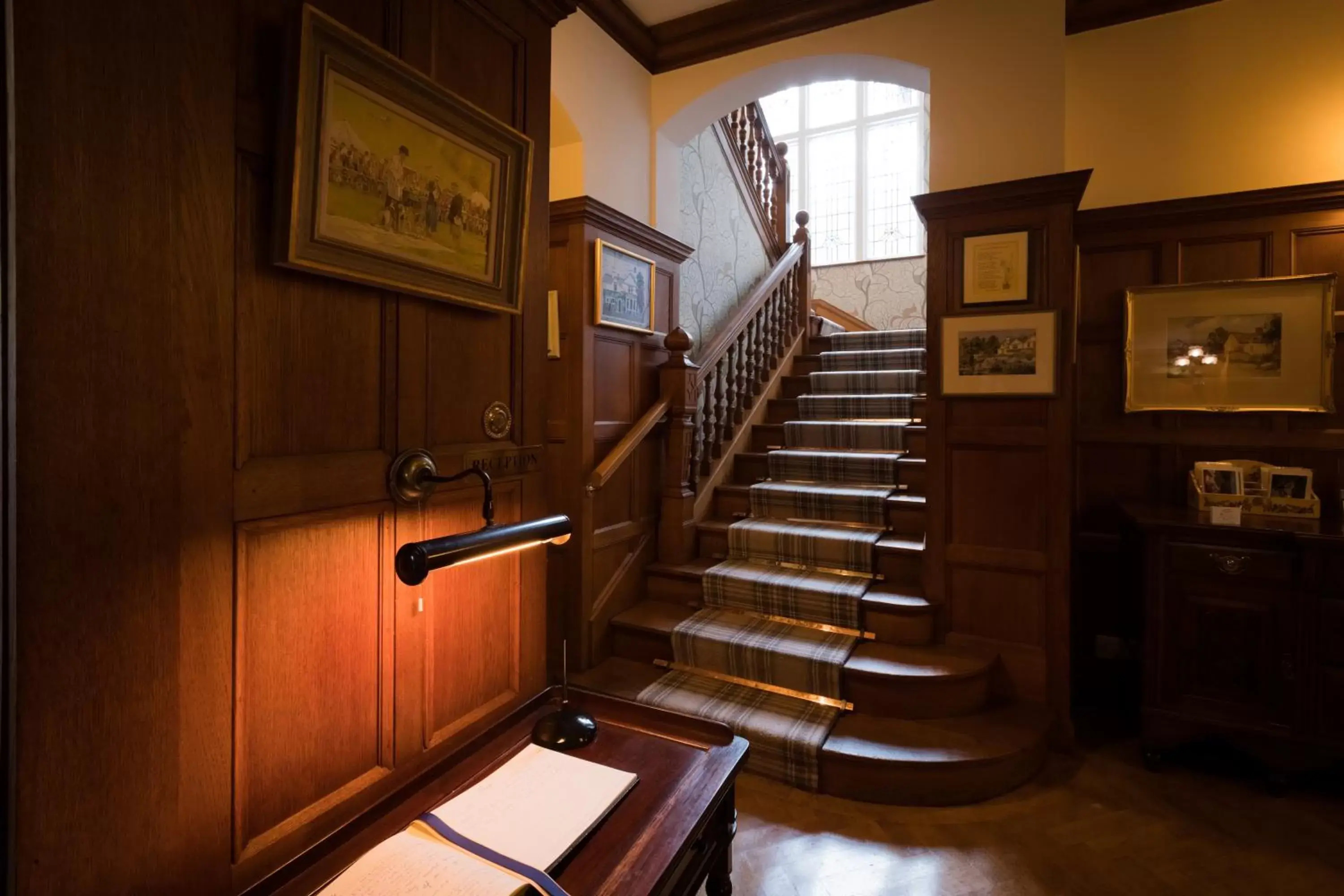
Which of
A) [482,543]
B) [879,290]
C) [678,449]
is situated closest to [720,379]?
[678,449]

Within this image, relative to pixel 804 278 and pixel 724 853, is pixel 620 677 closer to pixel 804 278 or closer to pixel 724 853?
pixel 724 853

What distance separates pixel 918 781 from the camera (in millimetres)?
2240

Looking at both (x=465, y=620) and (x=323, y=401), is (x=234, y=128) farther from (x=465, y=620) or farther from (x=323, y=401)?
(x=465, y=620)

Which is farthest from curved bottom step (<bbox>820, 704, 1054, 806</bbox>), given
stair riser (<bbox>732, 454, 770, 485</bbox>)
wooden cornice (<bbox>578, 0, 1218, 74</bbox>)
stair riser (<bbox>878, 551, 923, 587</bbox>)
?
wooden cornice (<bbox>578, 0, 1218, 74</bbox>)

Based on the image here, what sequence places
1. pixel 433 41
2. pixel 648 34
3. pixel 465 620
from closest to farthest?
pixel 433 41 → pixel 465 620 → pixel 648 34

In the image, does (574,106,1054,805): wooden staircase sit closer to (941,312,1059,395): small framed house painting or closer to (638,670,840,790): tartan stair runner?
(638,670,840,790): tartan stair runner

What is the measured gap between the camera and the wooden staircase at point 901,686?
7.41 feet

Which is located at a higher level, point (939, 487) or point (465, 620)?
point (939, 487)

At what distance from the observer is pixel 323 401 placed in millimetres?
1028

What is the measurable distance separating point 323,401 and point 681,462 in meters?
2.52

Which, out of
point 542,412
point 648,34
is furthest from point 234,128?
point 648,34

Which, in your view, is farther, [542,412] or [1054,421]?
[1054,421]

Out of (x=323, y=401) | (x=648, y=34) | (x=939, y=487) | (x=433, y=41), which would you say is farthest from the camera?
(x=648, y=34)

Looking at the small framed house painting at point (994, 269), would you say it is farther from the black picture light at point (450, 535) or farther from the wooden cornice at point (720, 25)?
the black picture light at point (450, 535)
